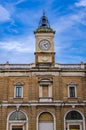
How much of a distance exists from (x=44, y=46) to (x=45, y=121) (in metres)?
10.2

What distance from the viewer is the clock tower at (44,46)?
44.2 metres

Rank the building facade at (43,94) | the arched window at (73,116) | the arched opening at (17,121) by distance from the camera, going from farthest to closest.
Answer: the arched window at (73,116), the building facade at (43,94), the arched opening at (17,121)

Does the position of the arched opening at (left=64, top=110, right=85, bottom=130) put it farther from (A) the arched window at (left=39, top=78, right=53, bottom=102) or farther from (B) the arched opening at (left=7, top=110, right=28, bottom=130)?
(B) the arched opening at (left=7, top=110, right=28, bottom=130)

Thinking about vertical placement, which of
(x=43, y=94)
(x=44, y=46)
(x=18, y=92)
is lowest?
(x=43, y=94)

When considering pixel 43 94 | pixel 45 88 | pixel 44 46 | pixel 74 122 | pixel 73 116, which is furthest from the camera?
pixel 44 46

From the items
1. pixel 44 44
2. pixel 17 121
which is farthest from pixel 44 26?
pixel 17 121

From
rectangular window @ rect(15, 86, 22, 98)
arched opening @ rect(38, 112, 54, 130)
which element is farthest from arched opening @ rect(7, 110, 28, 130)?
rectangular window @ rect(15, 86, 22, 98)

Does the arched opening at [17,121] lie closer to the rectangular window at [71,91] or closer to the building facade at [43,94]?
the building facade at [43,94]

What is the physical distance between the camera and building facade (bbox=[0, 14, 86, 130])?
41.3m

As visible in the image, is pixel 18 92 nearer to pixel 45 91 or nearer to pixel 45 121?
pixel 45 91

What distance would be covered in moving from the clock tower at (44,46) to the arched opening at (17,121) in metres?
7.19

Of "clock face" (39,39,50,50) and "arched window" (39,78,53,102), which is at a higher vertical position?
"clock face" (39,39,50,50)

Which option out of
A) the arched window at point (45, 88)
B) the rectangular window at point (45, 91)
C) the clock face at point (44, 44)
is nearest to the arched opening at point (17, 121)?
the arched window at point (45, 88)

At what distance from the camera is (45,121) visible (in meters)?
41.5
